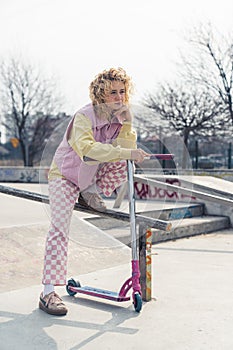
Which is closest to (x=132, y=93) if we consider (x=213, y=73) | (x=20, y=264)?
(x=20, y=264)

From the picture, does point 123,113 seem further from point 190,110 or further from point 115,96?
point 190,110

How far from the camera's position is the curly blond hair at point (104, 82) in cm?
304

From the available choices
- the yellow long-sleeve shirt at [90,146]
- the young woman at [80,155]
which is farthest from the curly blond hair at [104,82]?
the yellow long-sleeve shirt at [90,146]

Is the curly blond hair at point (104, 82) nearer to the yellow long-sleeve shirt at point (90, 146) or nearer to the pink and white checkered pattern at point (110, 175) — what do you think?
the yellow long-sleeve shirt at point (90, 146)

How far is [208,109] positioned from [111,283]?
60.3ft

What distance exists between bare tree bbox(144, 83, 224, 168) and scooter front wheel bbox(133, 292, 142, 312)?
1758cm

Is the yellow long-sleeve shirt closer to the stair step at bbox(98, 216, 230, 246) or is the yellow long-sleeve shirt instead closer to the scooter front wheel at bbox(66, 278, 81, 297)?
the scooter front wheel at bbox(66, 278, 81, 297)

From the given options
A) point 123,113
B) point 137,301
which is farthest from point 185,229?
point 123,113

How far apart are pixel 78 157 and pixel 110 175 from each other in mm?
311

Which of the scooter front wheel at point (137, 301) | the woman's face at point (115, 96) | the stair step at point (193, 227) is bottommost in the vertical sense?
the stair step at point (193, 227)

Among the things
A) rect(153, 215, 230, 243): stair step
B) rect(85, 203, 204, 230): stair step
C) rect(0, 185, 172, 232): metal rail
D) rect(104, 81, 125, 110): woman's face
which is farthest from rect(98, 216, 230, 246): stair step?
rect(104, 81, 125, 110): woman's face

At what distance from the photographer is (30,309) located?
3.15 m

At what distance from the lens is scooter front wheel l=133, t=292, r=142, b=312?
306cm

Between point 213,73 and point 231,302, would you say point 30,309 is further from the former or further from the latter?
point 213,73
